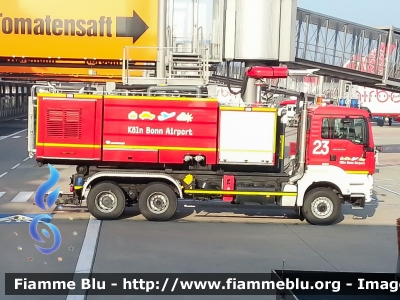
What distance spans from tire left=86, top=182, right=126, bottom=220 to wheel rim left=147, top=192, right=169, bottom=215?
2.00 feet

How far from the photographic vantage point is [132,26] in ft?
66.3

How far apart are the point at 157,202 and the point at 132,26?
762cm

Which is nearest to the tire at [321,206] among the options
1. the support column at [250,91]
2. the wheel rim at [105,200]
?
the wheel rim at [105,200]

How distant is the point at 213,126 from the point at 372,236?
4.32 metres

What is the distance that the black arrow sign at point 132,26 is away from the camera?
66.1 ft

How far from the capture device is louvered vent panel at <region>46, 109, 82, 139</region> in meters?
14.4

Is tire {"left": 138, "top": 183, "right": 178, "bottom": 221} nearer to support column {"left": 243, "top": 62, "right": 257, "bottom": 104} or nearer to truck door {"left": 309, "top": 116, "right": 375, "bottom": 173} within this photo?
truck door {"left": 309, "top": 116, "right": 375, "bottom": 173}

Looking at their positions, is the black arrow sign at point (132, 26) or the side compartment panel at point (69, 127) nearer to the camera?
the side compartment panel at point (69, 127)

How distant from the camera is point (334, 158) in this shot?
586 inches

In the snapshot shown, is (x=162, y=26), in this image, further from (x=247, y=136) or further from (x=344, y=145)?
(x=344, y=145)

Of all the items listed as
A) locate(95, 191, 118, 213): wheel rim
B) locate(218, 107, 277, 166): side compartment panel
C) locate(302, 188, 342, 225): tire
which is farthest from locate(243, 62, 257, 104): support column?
locate(95, 191, 118, 213): wheel rim
